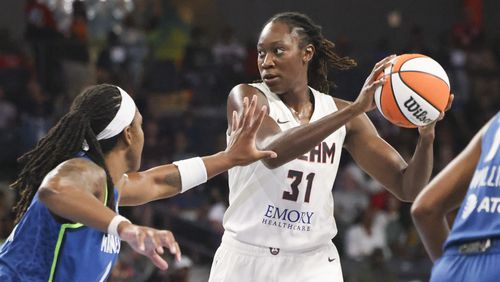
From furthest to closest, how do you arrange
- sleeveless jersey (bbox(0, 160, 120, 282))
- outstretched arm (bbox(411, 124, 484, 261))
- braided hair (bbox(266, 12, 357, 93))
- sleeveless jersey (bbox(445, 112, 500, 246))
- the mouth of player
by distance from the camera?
braided hair (bbox(266, 12, 357, 93)) → the mouth of player → sleeveless jersey (bbox(0, 160, 120, 282)) → outstretched arm (bbox(411, 124, 484, 261)) → sleeveless jersey (bbox(445, 112, 500, 246))

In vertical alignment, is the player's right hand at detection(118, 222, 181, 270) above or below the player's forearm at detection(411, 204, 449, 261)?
below

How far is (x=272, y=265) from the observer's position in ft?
17.9

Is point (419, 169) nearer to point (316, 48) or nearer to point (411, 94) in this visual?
point (411, 94)

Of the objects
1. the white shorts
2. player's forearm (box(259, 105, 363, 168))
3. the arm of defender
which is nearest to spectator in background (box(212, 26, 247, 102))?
the white shorts

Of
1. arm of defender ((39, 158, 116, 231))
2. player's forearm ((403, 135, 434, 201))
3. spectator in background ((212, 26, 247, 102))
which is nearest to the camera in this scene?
arm of defender ((39, 158, 116, 231))

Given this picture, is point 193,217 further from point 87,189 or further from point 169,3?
point 87,189

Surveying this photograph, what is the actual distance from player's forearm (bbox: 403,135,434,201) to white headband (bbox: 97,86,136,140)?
1.83m

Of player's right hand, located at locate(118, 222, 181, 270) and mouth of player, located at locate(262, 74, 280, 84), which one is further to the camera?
mouth of player, located at locate(262, 74, 280, 84)

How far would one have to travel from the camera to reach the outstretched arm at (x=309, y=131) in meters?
5.01

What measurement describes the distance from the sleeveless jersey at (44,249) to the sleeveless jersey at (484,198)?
1735 mm

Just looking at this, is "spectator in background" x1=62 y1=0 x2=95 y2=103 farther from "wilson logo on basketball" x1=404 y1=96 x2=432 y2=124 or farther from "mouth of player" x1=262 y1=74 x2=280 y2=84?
"wilson logo on basketball" x1=404 y1=96 x2=432 y2=124

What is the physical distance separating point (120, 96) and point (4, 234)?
16.7ft

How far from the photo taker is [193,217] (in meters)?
11.5

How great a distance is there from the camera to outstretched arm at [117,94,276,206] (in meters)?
5.03
